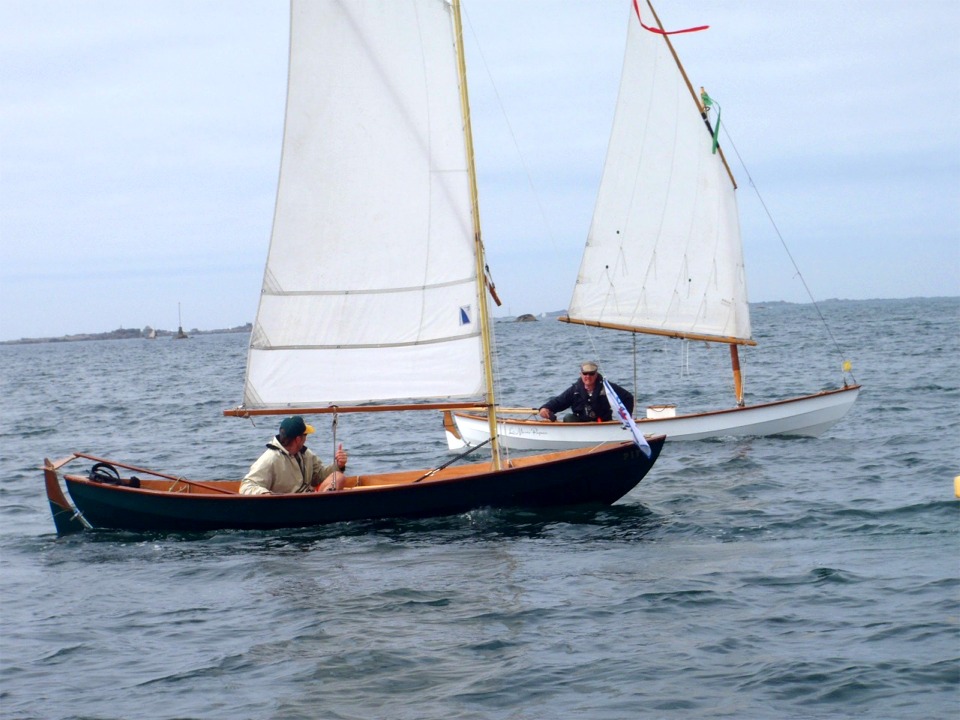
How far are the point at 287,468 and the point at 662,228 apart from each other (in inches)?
448

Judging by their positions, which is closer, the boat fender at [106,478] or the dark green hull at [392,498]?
the dark green hull at [392,498]

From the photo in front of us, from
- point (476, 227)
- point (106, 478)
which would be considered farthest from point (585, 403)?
point (106, 478)

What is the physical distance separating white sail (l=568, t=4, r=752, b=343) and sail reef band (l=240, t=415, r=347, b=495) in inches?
385

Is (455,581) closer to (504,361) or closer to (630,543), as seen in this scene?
(630,543)

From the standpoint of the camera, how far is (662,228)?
2319 centimetres

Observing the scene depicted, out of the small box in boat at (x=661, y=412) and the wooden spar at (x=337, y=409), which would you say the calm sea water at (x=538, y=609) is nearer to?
the wooden spar at (x=337, y=409)

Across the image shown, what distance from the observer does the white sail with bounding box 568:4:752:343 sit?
22.7 m

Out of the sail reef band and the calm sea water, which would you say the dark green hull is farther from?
the sail reef band

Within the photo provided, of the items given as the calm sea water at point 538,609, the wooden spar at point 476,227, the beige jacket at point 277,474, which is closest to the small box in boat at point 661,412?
the calm sea water at point 538,609

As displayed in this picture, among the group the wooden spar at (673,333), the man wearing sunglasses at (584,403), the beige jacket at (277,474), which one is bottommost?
the beige jacket at (277,474)

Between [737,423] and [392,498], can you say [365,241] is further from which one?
[737,423]

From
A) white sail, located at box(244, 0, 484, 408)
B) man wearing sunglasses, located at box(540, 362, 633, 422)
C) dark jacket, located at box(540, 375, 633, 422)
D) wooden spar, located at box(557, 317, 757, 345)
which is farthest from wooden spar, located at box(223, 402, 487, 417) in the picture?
wooden spar, located at box(557, 317, 757, 345)

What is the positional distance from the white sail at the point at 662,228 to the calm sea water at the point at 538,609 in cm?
462

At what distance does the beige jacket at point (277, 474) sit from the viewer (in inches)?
Result: 569
